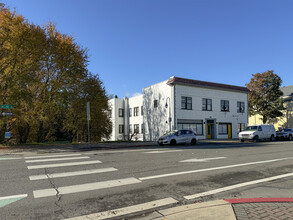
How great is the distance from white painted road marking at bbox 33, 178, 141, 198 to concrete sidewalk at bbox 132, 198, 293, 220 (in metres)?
2.12

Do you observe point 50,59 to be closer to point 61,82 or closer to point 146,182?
point 61,82

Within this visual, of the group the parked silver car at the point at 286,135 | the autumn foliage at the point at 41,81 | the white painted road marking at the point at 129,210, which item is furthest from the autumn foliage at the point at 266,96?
the white painted road marking at the point at 129,210

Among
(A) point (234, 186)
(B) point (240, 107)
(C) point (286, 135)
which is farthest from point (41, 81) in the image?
(C) point (286, 135)

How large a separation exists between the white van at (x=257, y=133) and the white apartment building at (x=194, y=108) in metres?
5.97

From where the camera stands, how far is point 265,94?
40.4 metres

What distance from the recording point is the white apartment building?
93.1 ft

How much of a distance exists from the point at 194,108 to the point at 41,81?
1888cm

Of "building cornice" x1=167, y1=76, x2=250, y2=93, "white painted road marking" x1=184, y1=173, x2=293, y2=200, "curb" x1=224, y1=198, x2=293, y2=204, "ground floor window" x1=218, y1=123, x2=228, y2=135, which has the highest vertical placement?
"building cornice" x1=167, y1=76, x2=250, y2=93

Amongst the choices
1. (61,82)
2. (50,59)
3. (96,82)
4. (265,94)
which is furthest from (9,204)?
(265,94)

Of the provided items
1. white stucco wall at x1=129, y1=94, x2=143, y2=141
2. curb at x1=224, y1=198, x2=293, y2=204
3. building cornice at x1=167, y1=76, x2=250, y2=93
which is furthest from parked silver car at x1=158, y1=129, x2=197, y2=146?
white stucco wall at x1=129, y1=94, x2=143, y2=141

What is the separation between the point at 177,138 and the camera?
1928 centimetres

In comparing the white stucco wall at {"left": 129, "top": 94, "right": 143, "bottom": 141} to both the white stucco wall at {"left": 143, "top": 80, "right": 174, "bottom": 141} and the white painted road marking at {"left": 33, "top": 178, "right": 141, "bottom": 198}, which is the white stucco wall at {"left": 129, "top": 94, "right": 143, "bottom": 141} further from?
the white painted road marking at {"left": 33, "top": 178, "right": 141, "bottom": 198}

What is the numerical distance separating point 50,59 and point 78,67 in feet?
8.74

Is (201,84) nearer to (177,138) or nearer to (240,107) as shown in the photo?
(240,107)
